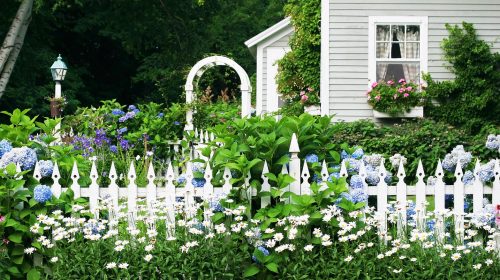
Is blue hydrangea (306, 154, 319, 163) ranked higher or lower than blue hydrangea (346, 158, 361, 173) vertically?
higher

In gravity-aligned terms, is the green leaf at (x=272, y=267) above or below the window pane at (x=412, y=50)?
below

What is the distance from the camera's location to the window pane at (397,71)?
14.3 m

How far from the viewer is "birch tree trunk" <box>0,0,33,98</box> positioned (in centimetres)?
2075

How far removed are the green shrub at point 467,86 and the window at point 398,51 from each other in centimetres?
35

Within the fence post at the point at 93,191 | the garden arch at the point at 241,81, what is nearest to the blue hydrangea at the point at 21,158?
the fence post at the point at 93,191

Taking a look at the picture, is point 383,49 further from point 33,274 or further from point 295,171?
point 33,274

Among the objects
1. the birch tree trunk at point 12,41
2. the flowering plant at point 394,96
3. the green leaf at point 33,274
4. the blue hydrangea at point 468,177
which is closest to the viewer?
the green leaf at point 33,274

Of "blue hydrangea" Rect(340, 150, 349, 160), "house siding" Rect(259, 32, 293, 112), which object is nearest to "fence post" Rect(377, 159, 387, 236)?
"blue hydrangea" Rect(340, 150, 349, 160)

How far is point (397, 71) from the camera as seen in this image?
1430 cm

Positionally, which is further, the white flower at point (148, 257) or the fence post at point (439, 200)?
the fence post at point (439, 200)

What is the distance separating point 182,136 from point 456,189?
9.15 metres

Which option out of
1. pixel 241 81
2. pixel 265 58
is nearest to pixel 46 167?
pixel 241 81

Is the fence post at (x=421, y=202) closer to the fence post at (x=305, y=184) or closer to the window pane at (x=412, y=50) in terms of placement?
the fence post at (x=305, y=184)

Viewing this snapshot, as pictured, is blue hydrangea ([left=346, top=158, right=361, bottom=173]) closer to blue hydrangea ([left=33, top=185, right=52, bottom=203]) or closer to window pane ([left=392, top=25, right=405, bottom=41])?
blue hydrangea ([left=33, top=185, right=52, bottom=203])
